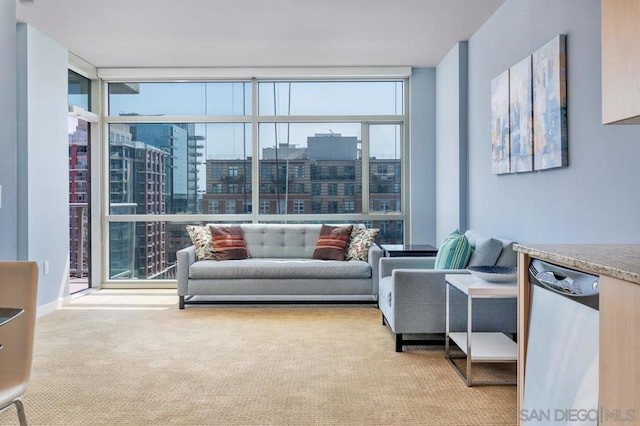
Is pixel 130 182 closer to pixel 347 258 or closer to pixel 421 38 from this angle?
pixel 347 258

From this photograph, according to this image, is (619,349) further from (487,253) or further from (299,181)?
(299,181)

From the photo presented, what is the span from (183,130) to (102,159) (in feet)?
3.38

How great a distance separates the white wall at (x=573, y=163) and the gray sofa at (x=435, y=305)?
441 mm

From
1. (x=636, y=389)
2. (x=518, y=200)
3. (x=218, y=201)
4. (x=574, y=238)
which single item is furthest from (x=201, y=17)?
(x=636, y=389)

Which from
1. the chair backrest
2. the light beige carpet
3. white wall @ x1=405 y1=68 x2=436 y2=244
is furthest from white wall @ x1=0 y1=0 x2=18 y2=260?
white wall @ x1=405 y1=68 x2=436 y2=244

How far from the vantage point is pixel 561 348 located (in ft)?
5.64

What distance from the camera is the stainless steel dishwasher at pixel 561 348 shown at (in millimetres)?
1555

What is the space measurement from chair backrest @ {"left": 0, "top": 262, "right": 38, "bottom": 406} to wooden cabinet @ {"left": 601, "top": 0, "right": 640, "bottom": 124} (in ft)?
7.22

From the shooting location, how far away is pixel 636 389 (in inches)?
52.6

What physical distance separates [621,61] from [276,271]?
12.9ft

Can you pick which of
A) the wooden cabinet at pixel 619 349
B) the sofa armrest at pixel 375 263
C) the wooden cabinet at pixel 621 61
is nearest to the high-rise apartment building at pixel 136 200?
the sofa armrest at pixel 375 263

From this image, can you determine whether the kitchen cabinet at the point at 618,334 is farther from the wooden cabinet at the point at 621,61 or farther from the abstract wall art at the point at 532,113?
the abstract wall art at the point at 532,113

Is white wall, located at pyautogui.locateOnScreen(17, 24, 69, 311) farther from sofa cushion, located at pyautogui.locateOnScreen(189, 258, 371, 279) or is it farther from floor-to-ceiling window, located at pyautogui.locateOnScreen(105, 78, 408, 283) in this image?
sofa cushion, located at pyautogui.locateOnScreen(189, 258, 371, 279)

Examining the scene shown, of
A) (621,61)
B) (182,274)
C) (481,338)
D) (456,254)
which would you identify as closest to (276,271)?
(182,274)
